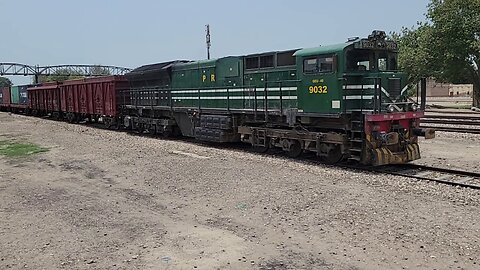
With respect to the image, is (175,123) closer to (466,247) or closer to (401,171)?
(401,171)

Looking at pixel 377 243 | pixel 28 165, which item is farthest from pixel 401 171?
pixel 28 165

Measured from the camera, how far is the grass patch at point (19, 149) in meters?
16.2

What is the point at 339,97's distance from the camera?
11.8 meters

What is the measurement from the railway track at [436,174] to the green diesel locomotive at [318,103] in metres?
0.28

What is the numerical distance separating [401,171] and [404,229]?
5.15 metres

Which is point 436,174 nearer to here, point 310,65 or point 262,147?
point 310,65

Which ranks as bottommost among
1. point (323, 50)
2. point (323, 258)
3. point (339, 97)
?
point (323, 258)

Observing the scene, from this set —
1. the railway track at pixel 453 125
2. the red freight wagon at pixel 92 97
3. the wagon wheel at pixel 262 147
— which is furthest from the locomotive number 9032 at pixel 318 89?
the red freight wagon at pixel 92 97

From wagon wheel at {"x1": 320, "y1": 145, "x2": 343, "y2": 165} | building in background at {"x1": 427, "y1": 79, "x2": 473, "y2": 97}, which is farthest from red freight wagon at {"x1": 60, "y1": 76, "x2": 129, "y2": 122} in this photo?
building in background at {"x1": 427, "y1": 79, "x2": 473, "y2": 97}

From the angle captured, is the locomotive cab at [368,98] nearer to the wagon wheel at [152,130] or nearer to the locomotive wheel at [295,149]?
the locomotive wheel at [295,149]

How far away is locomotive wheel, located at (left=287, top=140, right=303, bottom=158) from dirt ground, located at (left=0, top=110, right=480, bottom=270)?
0.77 metres

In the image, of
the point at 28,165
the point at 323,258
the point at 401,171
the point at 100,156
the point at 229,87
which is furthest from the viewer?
the point at 229,87

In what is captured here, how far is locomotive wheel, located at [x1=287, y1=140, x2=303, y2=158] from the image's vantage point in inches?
543

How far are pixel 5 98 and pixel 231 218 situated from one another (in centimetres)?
5159
